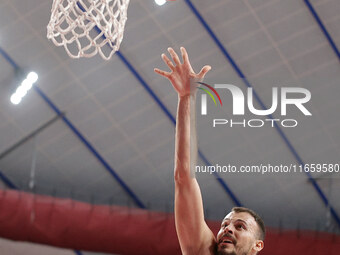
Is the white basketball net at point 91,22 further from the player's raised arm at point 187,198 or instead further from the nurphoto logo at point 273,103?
the nurphoto logo at point 273,103

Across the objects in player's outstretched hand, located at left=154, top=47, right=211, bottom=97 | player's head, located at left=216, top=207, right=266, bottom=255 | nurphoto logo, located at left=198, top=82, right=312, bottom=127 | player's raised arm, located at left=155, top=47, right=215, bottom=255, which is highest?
player's outstretched hand, located at left=154, top=47, right=211, bottom=97

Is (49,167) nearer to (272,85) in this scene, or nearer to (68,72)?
(68,72)

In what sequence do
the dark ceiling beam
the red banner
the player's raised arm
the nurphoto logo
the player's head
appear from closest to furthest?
1. the player's head
2. the player's raised arm
3. the red banner
4. the dark ceiling beam
5. the nurphoto logo

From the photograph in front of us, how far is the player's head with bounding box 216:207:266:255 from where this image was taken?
5211 millimetres

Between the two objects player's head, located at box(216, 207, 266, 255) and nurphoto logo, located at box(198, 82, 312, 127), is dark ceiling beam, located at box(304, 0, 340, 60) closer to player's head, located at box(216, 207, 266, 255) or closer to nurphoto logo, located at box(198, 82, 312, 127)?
nurphoto logo, located at box(198, 82, 312, 127)

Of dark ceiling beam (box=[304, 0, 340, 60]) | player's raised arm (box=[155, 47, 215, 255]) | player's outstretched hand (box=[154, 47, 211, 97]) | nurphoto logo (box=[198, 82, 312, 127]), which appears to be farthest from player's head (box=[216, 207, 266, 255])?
dark ceiling beam (box=[304, 0, 340, 60])

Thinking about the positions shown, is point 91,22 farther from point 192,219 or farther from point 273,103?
point 273,103

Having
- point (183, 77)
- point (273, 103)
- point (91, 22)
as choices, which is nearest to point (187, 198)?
point (183, 77)

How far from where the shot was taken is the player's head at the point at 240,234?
5.21 metres

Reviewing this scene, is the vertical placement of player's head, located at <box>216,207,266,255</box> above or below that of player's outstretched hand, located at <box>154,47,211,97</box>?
below

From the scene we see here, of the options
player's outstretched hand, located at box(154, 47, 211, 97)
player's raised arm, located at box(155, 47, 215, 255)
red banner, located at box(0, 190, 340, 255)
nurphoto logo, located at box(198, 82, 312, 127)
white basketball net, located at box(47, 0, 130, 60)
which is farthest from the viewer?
nurphoto logo, located at box(198, 82, 312, 127)

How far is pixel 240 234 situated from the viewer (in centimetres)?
528

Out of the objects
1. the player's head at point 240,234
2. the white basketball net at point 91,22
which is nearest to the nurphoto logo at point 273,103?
the white basketball net at point 91,22

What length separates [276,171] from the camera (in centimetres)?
1300
